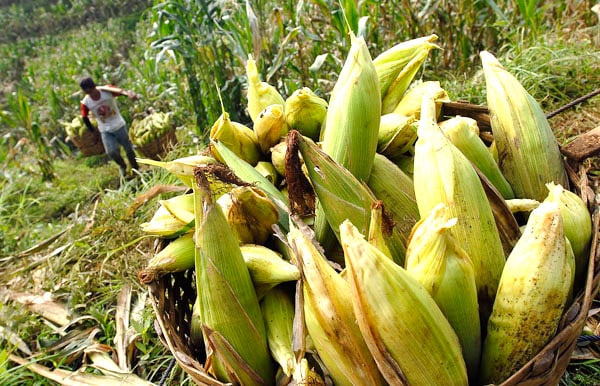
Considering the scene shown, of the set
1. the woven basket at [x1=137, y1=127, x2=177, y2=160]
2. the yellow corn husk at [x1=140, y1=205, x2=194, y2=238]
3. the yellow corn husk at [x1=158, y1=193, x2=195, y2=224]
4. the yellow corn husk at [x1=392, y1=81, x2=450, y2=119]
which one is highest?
the yellow corn husk at [x1=392, y1=81, x2=450, y2=119]

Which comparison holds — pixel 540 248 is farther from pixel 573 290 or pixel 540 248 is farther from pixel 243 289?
pixel 243 289

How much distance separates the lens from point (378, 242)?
0.84 m

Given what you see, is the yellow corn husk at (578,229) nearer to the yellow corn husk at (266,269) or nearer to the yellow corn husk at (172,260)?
the yellow corn husk at (266,269)

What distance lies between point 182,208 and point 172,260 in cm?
15

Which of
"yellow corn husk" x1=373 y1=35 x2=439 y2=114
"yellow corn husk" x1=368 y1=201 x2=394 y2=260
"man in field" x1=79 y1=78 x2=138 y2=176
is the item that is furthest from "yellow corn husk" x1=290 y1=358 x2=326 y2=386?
"man in field" x1=79 y1=78 x2=138 y2=176

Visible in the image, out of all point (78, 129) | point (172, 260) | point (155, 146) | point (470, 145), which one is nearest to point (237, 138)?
point (172, 260)

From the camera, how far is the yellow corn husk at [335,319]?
0.79 meters

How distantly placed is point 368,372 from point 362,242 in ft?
0.82

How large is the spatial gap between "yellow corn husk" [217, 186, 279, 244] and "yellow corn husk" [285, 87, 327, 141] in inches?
13.0

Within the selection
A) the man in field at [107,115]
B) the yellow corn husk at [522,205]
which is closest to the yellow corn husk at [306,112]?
the yellow corn husk at [522,205]

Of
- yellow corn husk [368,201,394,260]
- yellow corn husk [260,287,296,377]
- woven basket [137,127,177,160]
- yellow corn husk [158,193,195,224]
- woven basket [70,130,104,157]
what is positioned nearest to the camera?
yellow corn husk [368,201,394,260]

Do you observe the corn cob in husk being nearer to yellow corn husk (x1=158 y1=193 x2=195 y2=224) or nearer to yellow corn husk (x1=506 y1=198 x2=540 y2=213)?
yellow corn husk (x1=158 y1=193 x2=195 y2=224)

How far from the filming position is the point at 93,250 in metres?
2.38

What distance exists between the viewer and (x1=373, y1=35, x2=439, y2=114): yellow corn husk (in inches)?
53.4
